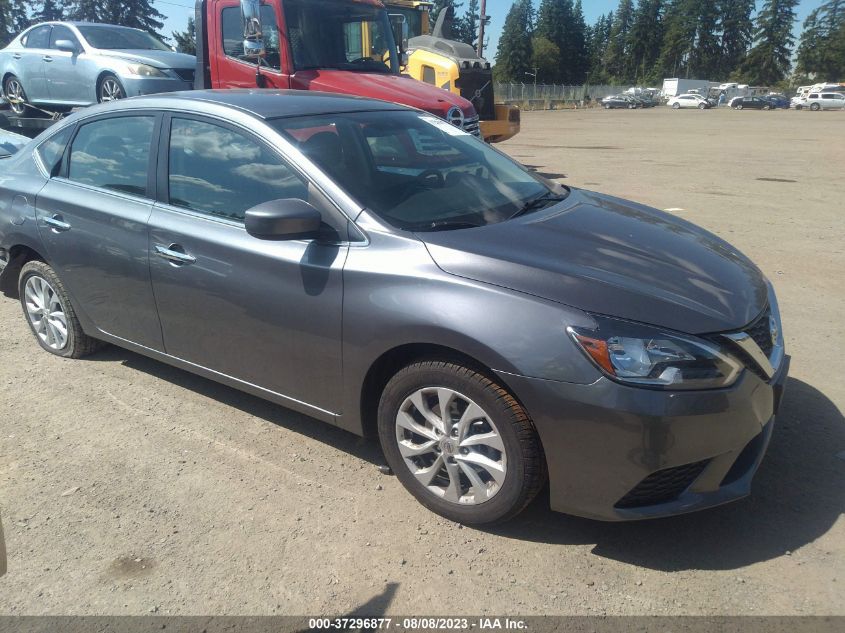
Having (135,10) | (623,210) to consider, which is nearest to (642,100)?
(135,10)

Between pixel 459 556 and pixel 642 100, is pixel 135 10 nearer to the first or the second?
pixel 642 100

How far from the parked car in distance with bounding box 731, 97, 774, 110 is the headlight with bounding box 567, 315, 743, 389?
73083mm

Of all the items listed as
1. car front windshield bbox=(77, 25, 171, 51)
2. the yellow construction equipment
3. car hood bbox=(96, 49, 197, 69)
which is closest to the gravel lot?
car hood bbox=(96, 49, 197, 69)

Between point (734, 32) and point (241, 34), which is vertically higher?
point (734, 32)

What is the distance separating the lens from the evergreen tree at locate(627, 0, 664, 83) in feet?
382

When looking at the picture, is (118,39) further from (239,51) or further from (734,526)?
(734,526)

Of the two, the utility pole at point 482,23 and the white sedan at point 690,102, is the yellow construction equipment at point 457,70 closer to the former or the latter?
the utility pole at point 482,23

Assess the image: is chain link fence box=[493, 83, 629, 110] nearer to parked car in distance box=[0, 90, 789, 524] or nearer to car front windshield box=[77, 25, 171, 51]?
car front windshield box=[77, 25, 171, 51]

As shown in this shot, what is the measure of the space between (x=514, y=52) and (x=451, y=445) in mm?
106840

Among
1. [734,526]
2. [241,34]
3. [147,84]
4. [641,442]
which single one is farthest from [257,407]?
[147,84]

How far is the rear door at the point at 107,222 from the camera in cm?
391

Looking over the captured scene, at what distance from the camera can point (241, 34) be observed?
9086mm

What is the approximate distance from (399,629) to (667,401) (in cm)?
122

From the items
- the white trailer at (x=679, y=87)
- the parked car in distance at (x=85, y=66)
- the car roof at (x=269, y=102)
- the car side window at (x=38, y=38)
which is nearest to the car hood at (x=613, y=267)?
the car roof at (x=269, y=102)
